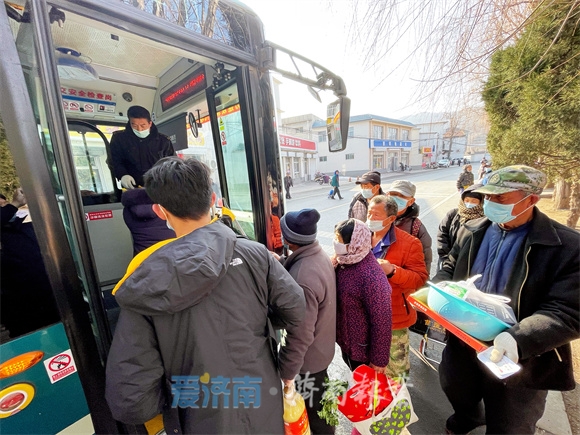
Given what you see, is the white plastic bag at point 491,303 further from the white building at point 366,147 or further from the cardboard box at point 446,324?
the white building at point 366,147

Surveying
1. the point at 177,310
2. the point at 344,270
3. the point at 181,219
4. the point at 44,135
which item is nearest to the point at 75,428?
the point at 177,310

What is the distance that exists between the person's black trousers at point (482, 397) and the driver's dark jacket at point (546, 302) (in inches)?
5.9

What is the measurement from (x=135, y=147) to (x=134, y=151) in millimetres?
43

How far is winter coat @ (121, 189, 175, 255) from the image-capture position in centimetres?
206

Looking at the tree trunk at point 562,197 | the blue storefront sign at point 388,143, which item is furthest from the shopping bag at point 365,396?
the blue storefront sign at point 388,143

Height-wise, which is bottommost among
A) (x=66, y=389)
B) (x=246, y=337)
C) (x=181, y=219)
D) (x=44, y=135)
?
(x=66, y=389)

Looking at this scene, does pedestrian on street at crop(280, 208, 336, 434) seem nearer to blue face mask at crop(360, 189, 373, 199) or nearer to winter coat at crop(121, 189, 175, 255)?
winter coat at crop(121, 189, 175, 255)

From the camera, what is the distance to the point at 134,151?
255 centimetres

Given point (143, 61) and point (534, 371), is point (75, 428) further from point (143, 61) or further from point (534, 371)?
point (143, 61)

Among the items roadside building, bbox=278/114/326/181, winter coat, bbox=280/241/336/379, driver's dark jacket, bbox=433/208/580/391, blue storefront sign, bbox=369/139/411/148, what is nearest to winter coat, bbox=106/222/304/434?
winter coat, bbox=280/241/336/379

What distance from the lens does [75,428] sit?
49.2 inches

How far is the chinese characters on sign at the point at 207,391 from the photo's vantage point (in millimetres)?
1095

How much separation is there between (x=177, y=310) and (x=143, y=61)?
335 centimetres

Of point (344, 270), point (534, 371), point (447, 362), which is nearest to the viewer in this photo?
point (534, 371)
